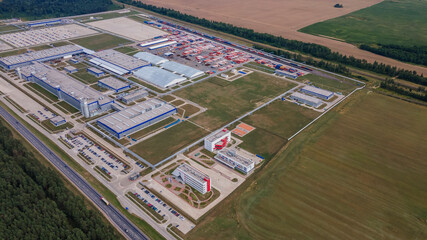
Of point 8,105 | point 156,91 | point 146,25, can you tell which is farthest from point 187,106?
point 146,25

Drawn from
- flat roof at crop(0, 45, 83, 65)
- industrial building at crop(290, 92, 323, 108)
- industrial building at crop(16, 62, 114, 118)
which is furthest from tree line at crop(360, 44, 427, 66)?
flat roof at crop(0, 45, 83, 65)

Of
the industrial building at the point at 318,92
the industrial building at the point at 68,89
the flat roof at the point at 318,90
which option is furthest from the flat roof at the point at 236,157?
the flat roof at the point at 318,90

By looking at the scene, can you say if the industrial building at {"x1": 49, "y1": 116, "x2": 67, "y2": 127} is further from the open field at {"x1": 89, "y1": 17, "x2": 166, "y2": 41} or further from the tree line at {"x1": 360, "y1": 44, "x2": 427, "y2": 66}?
the tree line at {"x1": 360, "y1": 44, "x2": 427, "y2": 66}

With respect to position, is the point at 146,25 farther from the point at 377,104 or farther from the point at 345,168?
the point at 345,168

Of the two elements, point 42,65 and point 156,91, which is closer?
point 156,91

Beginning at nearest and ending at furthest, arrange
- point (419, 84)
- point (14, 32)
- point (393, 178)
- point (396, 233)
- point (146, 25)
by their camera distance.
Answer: point (396, 233)
point (393, 178)
point (419, 84)
point (14, 32)
point (146, 25)

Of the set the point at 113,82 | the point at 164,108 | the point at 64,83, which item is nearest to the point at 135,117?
the point at 164,108

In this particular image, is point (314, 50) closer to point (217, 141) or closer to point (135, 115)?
point (217, 141)
